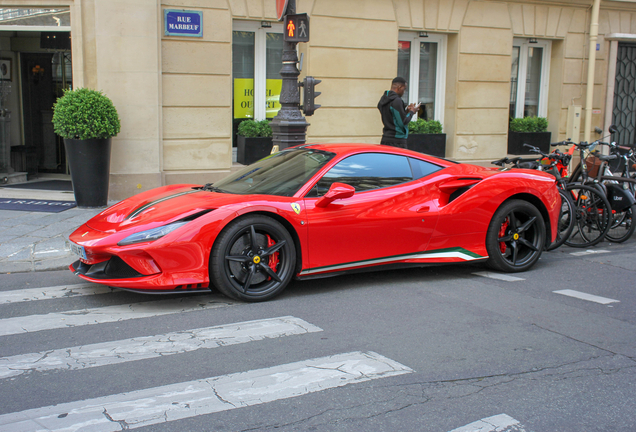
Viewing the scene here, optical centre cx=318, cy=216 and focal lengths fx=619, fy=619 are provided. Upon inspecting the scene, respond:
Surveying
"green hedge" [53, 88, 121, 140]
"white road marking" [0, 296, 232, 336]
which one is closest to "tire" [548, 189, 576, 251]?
"white road marking" [0, 296, 232, 336]

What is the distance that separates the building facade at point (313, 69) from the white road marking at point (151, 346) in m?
6.68

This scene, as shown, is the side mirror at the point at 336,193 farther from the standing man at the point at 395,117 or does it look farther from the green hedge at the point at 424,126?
the green hedge at the point at 424,126

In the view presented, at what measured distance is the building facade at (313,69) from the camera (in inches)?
411

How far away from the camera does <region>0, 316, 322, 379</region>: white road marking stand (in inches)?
152

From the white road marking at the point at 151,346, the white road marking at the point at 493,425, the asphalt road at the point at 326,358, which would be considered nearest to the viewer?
the white road marking at the point at 493,425

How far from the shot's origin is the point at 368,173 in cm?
585

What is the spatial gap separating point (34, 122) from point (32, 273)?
7661 millimetres

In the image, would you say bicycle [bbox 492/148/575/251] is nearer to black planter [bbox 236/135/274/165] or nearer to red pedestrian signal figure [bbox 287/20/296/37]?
red pedestrian signal figure [bbox 287/20/296/37]

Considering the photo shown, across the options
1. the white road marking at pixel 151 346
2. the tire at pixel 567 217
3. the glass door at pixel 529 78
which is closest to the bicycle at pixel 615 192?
the tire at pixel 567 217

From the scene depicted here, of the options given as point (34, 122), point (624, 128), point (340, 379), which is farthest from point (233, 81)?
point (624, 128)

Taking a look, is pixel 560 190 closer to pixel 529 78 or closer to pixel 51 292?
pixel 51 292

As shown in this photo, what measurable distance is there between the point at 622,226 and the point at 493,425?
6185mm

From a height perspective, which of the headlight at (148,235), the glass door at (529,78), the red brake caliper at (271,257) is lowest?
the red brake caliper at (271,257)

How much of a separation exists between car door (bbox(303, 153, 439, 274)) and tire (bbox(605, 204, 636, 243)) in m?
3.58
